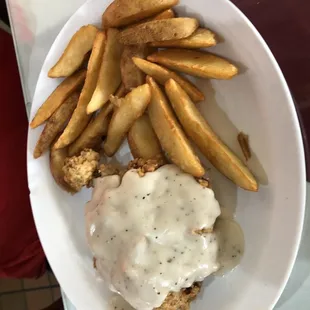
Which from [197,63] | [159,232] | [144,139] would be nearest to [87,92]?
[144,139]

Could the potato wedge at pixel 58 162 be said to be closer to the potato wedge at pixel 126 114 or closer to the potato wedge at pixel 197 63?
the potato wedge at pixel 126 114

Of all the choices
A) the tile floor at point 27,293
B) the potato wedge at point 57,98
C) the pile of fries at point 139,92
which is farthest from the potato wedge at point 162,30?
the tile floor at point 27,293

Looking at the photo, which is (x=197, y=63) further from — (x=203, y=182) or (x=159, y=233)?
(x=159, y=233)

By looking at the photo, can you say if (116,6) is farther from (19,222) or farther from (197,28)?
(19,222)

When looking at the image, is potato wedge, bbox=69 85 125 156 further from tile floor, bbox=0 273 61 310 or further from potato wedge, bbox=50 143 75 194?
tile floor, bbox=0 273 61 310

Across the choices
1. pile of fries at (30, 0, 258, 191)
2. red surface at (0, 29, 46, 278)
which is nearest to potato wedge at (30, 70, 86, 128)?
pile of fries at (30, 0, 258, 191)

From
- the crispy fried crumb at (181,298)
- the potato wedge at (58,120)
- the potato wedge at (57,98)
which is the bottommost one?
the crispy fried crumb at (181,298)

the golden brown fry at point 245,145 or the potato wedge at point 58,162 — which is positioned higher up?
the potato wedge at point 58,162
